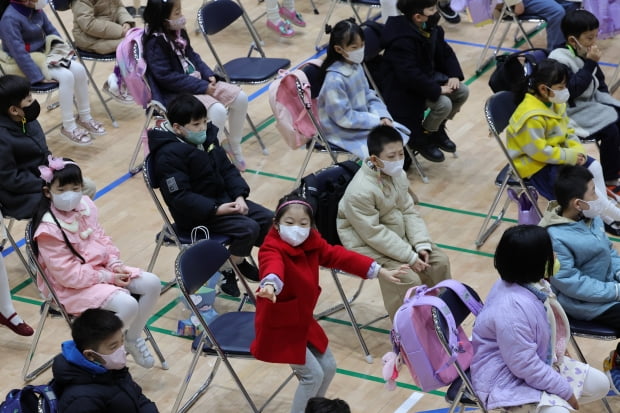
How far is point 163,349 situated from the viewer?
600 cm

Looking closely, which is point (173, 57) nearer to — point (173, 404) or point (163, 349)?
point (163, 349)

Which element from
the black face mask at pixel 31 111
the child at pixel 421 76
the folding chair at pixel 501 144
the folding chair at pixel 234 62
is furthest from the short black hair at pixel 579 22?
the black face mask at pixel 31 111

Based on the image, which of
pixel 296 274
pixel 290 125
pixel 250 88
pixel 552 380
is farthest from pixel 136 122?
pixel 552 380

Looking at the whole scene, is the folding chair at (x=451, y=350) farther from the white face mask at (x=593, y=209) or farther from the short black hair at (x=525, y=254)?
the white face mask at (x=593, y=209)

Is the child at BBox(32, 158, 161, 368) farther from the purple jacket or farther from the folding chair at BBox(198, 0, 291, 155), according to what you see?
the folding chair at BBox(198, 0, 291, 155)

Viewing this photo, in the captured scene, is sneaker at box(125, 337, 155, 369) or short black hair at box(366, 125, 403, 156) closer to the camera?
sneaker at box(125, 337, 155, 369)

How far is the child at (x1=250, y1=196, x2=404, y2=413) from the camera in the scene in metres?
5.08

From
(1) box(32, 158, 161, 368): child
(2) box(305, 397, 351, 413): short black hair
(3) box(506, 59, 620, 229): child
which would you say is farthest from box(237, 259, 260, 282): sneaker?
(2) box(305, 397, 351, 413): short black hair

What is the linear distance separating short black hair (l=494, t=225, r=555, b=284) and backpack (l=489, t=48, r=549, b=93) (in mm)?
2314

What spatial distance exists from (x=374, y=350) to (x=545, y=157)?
1495 mm

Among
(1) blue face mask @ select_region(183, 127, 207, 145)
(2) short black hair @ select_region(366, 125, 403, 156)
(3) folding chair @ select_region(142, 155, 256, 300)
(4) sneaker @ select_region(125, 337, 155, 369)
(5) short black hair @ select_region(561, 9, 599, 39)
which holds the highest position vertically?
(1) blue face mask @ select_region(183, 127, 207, 145)

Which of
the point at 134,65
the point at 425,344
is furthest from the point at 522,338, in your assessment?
the point at 134,65

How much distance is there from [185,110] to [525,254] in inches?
84.8

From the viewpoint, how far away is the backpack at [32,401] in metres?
4.47
